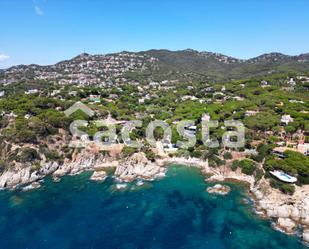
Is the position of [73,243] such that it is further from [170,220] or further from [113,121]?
[113,121]

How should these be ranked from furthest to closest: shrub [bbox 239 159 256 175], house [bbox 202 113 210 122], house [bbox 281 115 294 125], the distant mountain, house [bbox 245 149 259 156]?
the distant mountain < house [bbox 202 113 210 122] < house [bbox 281 115 294 125] < house [bbox 245 149 259 156] < shrub [bbox 239 159 256 175]

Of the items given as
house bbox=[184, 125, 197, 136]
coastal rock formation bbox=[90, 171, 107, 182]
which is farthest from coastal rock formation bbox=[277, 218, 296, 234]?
house bbox=[184, 125, 197, 136]

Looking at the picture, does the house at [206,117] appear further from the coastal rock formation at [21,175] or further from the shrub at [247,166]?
the coastal rock formation at [21,175]

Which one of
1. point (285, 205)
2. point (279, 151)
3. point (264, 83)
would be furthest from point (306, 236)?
point (264, 83)

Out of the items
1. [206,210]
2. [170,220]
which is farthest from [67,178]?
[206,210]

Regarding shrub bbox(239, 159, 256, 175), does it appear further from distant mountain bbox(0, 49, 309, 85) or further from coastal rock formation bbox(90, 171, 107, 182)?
distant mountain bbox(0, 49, 309, 85)

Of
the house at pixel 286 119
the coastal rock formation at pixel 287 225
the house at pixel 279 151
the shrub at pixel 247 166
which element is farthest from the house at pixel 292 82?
the coastal rock formation at pixel 287 225
